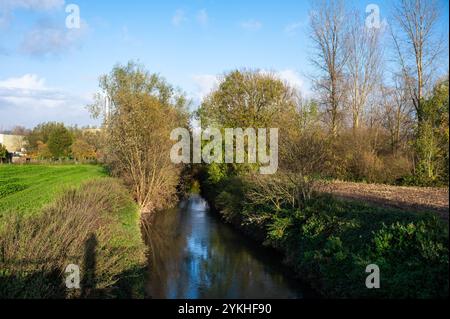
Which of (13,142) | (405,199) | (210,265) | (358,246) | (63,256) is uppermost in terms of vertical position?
(13,142)

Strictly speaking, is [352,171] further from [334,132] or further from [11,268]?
[11,268]

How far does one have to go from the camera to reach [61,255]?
9250 millimetres

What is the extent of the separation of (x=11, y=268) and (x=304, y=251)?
962 cm

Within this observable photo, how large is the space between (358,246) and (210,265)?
226 inches

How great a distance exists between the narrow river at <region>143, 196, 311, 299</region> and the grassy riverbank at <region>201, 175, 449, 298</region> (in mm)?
807

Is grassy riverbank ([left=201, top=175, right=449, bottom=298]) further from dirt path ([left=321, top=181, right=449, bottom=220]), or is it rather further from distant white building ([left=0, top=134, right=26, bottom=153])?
distant white building ([left=0, top=134, right=26, bottom=153])

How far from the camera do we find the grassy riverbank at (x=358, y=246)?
9.97m

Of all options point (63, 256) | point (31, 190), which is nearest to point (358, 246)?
point (63, 256)

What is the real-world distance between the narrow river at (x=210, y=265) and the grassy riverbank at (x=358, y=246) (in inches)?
31.8

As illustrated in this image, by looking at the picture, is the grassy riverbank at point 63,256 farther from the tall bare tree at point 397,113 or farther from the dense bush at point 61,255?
the tall bare tree at point 397,113

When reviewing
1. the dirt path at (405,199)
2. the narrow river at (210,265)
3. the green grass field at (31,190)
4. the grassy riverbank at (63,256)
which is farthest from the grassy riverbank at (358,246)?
the green grass field at (31,190)

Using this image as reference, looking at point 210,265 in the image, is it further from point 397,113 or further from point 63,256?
point 397,113

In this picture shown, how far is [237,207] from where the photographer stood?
2342 cm
